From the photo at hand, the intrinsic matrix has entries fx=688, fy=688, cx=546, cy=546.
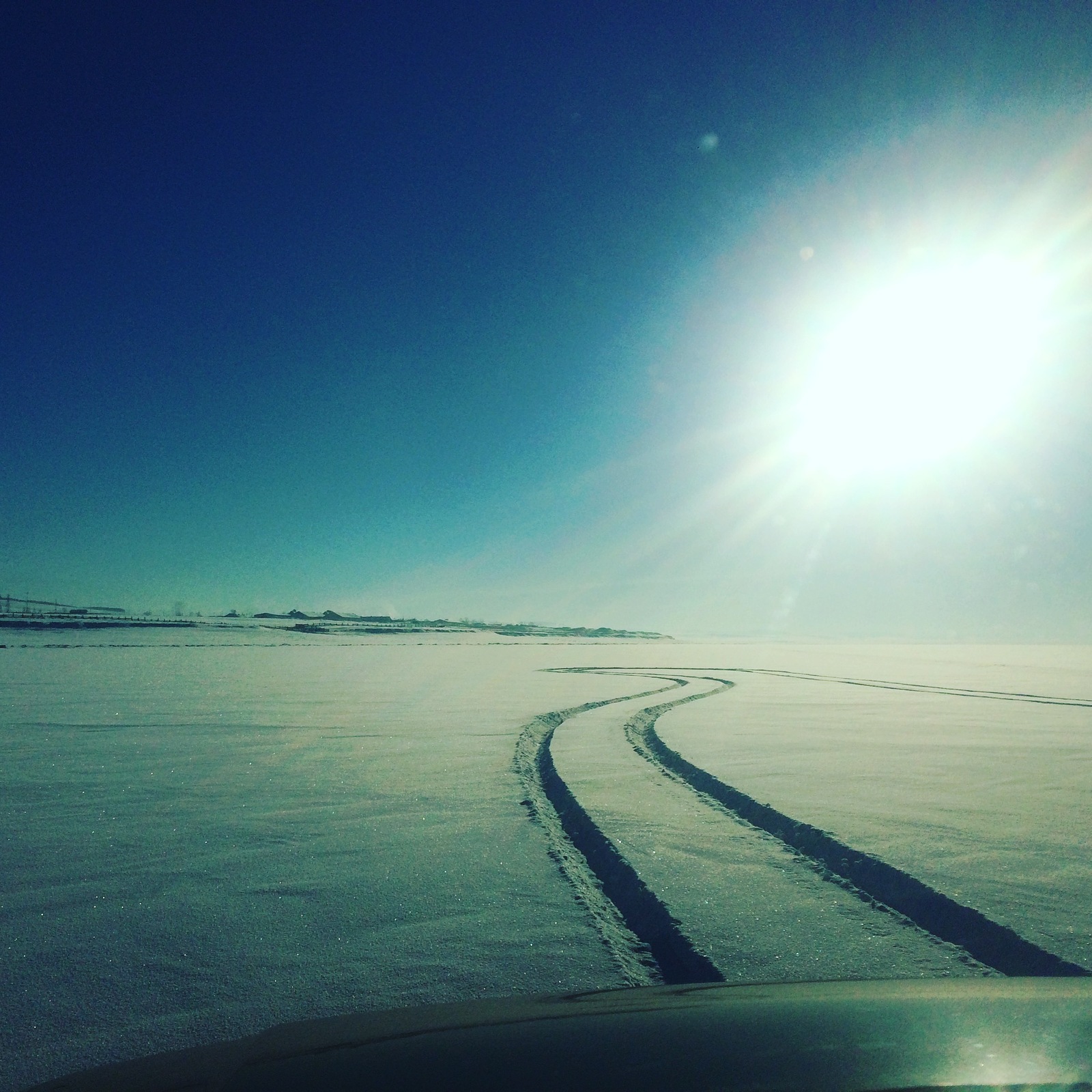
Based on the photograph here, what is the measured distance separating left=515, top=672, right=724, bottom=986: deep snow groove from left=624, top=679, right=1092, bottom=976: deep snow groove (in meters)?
1.21

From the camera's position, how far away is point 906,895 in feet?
12.0

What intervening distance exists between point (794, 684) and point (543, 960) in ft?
53.6

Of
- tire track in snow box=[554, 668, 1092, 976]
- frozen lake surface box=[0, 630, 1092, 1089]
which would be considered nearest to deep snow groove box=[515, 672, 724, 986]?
frozen lake surface box=[0, 630, 1092, 1089]

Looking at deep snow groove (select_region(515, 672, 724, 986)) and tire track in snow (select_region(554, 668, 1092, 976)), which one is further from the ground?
tire track in snow (select_region(554, 668, 1092, 976))

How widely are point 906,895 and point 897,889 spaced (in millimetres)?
61

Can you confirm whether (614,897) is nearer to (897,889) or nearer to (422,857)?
(422,857)

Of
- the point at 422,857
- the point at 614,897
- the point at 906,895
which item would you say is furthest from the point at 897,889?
the point at 422,857

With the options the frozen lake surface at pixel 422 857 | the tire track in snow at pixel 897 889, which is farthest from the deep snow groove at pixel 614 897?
the tire track in snow at pixel 897 889

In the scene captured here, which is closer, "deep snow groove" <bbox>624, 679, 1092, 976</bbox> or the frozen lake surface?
the frozen lake surface

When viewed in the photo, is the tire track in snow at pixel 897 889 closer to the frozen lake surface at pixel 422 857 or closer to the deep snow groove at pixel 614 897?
the frozen lake surface at pixel 422 857

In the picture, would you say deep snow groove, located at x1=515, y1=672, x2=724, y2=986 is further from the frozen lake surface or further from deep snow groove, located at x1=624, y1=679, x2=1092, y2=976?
deep snow groove, located at x1=624, y1=679, x2=1092, y2=976

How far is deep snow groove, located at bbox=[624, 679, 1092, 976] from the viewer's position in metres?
2.94

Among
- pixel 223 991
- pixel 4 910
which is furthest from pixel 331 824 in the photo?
pixel 223 991

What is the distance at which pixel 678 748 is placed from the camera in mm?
7684
